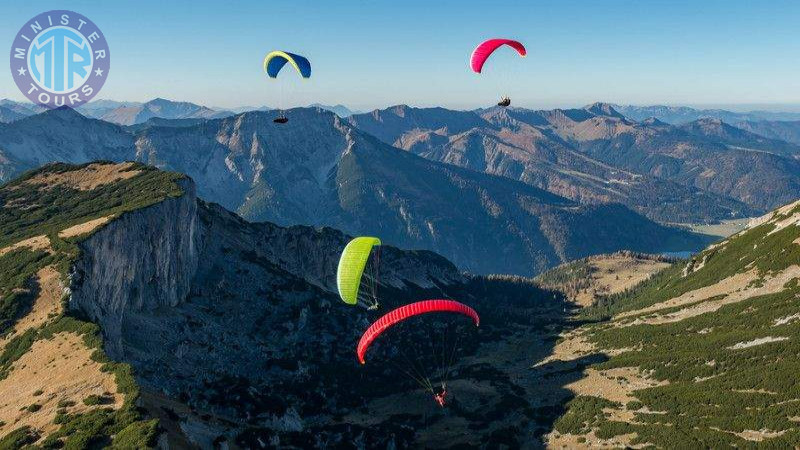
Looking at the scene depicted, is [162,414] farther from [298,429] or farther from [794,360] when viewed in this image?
[794,360]

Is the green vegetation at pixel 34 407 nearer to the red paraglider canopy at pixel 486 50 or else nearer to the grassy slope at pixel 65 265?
the grassy slope at pixel 65 265

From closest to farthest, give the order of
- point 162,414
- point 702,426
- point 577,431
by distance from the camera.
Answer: point 162,414 < point 702,426 < point 577,431

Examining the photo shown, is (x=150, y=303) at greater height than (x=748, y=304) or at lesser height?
greater

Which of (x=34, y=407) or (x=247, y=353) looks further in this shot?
(x=247, y=353)

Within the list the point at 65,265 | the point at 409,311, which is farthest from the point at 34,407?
the point at 409,311

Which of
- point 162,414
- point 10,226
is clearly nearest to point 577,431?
point 162,414

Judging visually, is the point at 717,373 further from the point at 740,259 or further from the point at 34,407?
the point at 34,407
